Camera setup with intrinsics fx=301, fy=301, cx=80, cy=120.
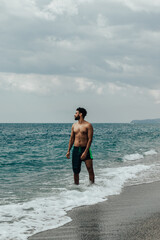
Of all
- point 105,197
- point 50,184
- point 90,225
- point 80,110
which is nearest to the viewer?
point 90,225

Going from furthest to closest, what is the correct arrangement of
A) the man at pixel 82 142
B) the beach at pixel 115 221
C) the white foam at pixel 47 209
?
1. the man at pixel 82 142
2. the white foam at pixel 47 209
3. the beach at pixel 115 221

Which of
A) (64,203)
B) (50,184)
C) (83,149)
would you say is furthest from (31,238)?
(50,184)

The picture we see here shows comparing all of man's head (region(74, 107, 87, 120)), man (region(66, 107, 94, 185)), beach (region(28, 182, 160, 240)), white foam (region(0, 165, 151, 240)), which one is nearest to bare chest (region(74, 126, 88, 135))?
man (region(66, 107, 94, 185))

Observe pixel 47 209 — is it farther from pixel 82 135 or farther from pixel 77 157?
pixel 82 135

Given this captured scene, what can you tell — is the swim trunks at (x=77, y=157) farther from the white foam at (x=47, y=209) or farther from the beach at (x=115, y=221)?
the beach at (x=115, y=221)

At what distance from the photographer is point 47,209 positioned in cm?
540

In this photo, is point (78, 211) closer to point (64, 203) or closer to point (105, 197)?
point (64, 203)

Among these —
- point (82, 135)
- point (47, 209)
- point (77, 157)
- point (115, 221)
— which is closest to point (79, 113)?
point (82, 135)

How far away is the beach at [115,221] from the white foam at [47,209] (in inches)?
8.2

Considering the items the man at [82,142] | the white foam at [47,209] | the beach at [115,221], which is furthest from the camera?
the man at [82,142]

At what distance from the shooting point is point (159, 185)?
7.57m

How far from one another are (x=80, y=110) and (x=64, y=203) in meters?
2.31

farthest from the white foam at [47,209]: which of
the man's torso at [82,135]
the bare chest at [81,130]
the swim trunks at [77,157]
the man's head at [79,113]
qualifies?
the man's head at [79,113]

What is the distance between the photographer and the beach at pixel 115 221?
12.6 feet
